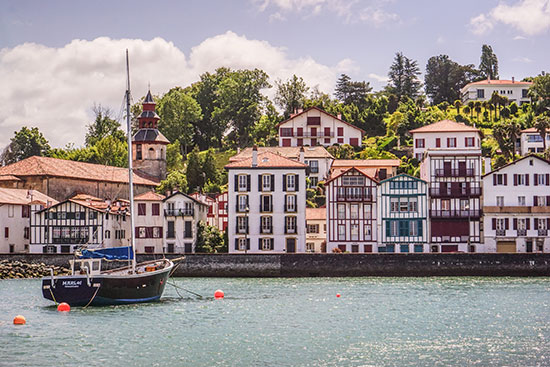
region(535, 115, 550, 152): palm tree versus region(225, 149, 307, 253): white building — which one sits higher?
region(535, 115, 550, 152): palm tree

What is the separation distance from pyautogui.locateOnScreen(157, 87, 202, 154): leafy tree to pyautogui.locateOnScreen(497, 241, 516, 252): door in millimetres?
Result: 67787

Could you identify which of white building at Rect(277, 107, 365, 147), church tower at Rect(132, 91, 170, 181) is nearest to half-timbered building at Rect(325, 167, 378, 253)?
white building at Rect(277, 107, 365, 147)

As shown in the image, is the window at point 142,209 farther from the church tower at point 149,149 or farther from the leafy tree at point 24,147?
the leafy tree at point 24,147

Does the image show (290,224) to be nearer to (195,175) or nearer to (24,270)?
(24,270)

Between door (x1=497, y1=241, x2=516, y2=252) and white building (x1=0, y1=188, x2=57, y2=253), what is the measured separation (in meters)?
42.3

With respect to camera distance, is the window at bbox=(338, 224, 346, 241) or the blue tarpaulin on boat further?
the window at bbox=(338, 224, 346, 241)

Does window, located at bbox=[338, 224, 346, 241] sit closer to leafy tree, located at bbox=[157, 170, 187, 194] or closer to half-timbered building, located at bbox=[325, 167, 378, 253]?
half-timbered building, located at bbox=[325, 167, 378, 253]

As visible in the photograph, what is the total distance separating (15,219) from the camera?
271 ft

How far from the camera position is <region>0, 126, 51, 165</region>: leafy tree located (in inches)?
5684

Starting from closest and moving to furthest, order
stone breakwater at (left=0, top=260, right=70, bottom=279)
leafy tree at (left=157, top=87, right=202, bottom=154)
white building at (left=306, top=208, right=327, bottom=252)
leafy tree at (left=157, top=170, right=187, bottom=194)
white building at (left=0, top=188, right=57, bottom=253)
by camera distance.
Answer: stone breakwater at (left=0, top=260, right=70, bottom=279) < white building at (left=0, top=188, right=57, bottom=253) < white building at (left=306, top=208, right=327, bottom=252) < leafy tree at (left=157, top=170, right=187, bottom=194) < leafy tree at (left=157, top=87, right=202, bottom=154)

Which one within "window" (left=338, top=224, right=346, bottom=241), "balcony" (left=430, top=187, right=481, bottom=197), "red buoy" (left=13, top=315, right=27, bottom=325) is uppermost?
"balcony" (left=430, top=187, right=481, bottom=197)

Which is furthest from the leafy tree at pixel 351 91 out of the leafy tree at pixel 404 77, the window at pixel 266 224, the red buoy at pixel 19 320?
the red buoy at pixel 19 320

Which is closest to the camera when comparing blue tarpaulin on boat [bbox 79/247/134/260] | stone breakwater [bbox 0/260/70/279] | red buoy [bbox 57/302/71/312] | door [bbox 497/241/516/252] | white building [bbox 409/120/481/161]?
red buoy [bbox 57/302/71/312]

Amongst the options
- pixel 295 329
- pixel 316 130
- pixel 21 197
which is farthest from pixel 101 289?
pixel 316 130
